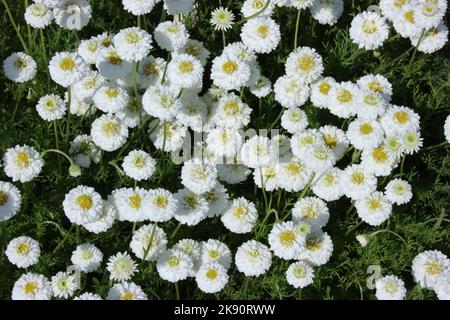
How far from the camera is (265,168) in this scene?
371 cm

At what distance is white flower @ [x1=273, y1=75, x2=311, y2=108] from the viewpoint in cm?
382

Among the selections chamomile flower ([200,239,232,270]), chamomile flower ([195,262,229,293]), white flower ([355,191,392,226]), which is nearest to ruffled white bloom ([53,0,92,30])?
chamomile flower ([200,239,232,270])

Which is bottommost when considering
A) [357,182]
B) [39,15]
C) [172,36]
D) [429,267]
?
[429,267]

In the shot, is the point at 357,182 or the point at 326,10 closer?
the point at 357,182

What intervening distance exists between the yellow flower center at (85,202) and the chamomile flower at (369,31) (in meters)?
1.80

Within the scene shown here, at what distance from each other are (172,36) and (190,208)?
97cm

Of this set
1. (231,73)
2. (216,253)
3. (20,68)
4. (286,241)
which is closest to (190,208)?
(216,253)

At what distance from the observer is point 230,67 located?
144 inches

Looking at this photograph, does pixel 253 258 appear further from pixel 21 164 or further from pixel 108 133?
pixel 21 164

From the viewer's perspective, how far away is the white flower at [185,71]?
141 inches

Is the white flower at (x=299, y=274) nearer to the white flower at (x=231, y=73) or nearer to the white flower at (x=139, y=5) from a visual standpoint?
the white flower at (x=231, y=73)

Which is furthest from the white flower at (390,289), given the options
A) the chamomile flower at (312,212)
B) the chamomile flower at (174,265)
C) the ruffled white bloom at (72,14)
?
the ruffled white bloom at (72,14)
